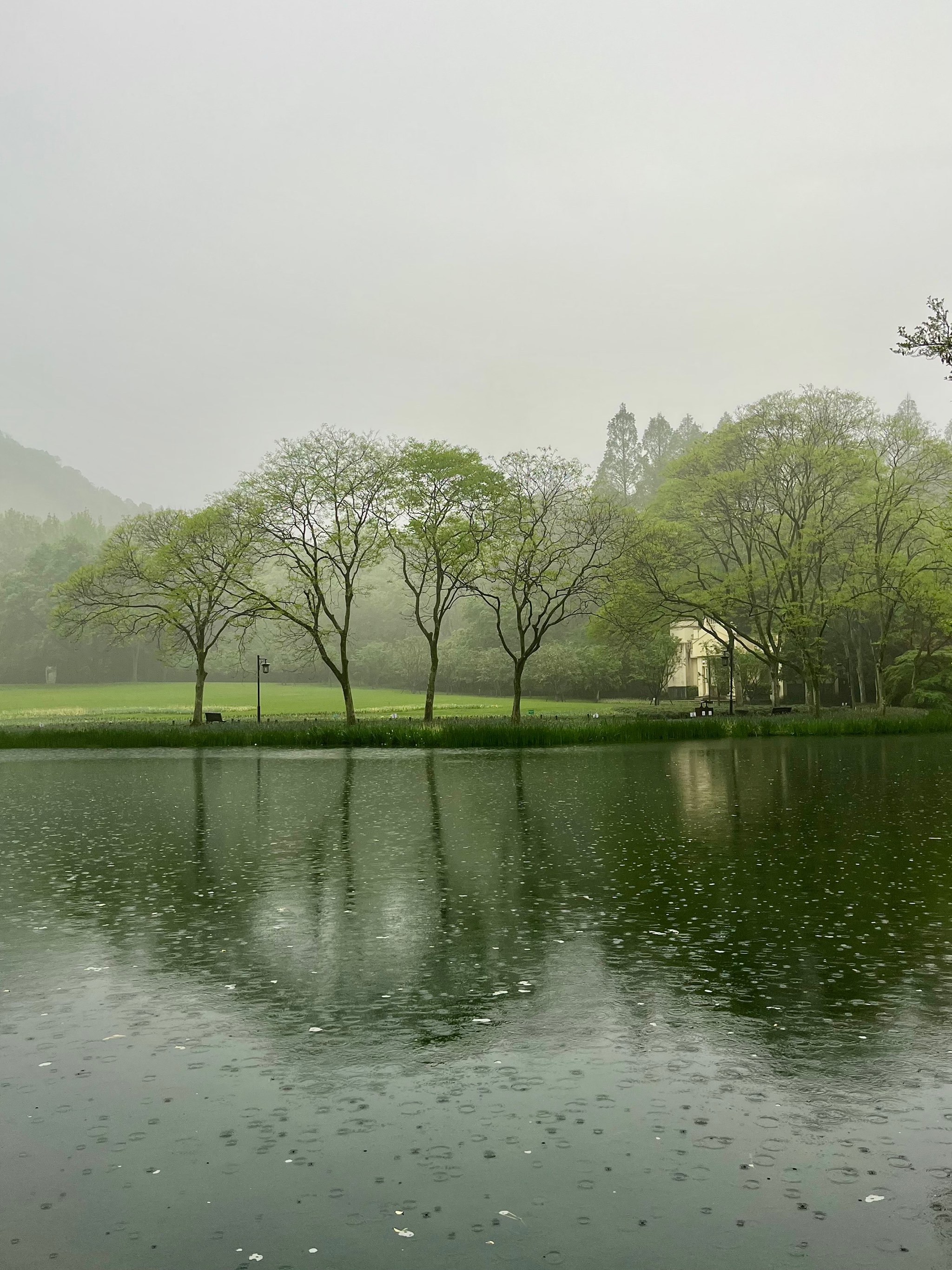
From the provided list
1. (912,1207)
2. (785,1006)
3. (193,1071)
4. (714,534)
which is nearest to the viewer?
(912,1207)

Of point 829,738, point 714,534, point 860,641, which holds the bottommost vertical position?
point 829,738

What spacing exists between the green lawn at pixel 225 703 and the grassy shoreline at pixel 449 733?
49.3 ft

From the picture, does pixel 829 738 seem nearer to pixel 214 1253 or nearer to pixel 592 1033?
pixel 592 1033

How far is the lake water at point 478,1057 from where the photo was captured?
13.9ft

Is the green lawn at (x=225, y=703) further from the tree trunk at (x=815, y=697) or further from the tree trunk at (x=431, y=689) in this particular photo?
the tree trunk at (x=815, y=697)

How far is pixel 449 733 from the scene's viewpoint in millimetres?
43094

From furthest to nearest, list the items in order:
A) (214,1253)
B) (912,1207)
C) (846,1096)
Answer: (846,1096) → (912,1207) → (214,1253)

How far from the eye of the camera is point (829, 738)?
45125 mm

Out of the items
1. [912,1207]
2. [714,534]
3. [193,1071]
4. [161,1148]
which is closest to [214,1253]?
[161,1148]

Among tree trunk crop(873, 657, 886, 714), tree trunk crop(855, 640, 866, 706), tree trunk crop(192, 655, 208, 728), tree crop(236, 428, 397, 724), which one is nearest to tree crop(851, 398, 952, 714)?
tree trunk crop(873, 657, 886, 714)

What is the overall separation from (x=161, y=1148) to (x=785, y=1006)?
14.2 ft

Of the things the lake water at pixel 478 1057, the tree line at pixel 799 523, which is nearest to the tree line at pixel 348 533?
the tree line at pixel 799 523

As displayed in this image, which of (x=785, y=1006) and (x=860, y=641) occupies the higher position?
(x=860, y=641)

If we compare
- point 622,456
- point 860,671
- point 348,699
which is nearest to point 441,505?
point 348,699
